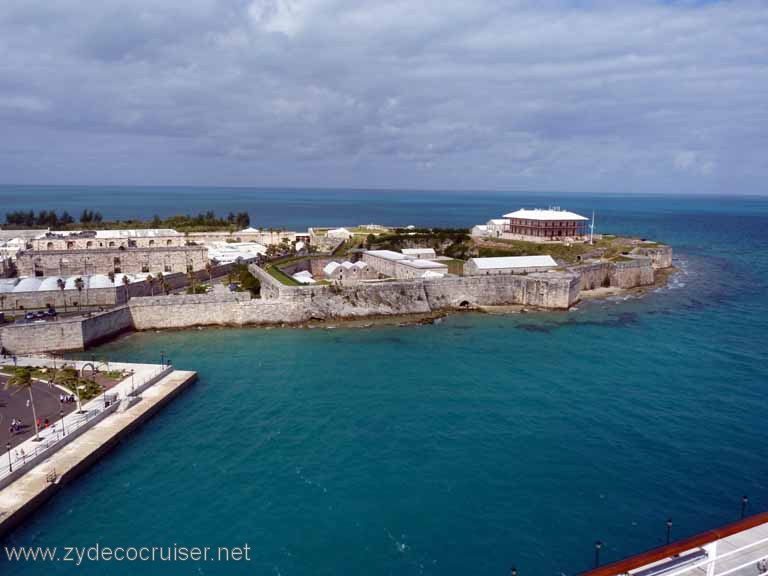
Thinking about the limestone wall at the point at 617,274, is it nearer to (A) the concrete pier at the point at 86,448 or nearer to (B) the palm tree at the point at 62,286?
(A) the concrete pier at the point at 86,448

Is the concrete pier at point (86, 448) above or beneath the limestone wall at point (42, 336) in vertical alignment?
beneath

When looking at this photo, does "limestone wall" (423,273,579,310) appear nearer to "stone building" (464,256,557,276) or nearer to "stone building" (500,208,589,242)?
"stone building" (464,256,557,276)

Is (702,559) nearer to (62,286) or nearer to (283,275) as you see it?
(283,275)

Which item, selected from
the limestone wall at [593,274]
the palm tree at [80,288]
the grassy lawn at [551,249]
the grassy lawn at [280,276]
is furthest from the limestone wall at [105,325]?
the grassy lawn at [551,249]

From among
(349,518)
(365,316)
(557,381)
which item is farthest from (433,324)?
(349,518)

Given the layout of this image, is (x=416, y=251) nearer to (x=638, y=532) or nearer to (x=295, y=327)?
(x=295, y=327)

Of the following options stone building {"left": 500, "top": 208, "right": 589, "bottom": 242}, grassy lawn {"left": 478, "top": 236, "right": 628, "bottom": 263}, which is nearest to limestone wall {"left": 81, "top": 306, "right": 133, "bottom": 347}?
grassy lawn {"left": 478, "top": 236, "right": 628, "bottom": 263}
